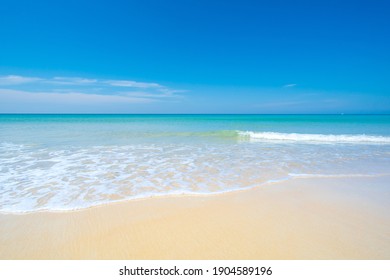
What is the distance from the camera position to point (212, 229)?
134 inches

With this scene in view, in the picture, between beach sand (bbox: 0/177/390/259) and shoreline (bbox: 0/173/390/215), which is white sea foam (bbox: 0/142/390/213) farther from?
beach sand (bbox: 0/177/390/259)

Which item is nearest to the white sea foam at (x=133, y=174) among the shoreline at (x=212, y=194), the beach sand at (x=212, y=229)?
the shoreline at (x=212, y=194)

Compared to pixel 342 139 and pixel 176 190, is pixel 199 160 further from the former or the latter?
pixel 342 139

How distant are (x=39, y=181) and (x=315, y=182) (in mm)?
7428

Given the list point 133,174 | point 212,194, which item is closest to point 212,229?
point 212,194

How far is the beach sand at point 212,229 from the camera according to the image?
9.46 ft

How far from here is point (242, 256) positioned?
2820 millimetres

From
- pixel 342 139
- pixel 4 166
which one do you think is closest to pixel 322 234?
pixel 4 166

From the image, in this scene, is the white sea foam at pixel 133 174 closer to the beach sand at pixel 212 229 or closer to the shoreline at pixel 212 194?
the shoreline at pixel 212 194

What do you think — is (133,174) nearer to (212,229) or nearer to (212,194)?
(212,194)

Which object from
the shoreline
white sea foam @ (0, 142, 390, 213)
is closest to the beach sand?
the shoreline

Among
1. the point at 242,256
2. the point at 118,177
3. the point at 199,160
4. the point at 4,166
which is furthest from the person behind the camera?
the point at 199,160

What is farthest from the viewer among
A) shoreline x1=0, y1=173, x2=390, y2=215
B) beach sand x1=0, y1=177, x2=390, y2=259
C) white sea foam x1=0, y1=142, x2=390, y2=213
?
white sea foam x1=0, y1=142, x2=390, y2=213

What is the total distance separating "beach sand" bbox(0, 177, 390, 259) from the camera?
2.88 m
